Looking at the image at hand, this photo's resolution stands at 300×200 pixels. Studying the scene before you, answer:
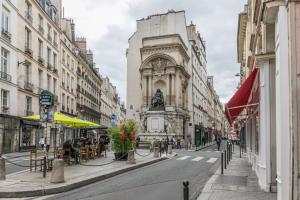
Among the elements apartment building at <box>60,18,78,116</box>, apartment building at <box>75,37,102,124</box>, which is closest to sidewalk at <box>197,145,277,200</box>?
apartment building at <box>60,18,78,116</box>

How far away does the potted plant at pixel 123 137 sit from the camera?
18.7 metres

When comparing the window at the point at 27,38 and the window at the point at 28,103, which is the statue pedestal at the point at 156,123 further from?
the window at the point at 27,38

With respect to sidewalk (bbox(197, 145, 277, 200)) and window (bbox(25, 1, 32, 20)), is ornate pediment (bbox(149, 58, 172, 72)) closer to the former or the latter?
window (bbox(25, 1, 32, 20))

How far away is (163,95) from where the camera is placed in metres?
47.5

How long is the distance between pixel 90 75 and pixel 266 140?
186 ft

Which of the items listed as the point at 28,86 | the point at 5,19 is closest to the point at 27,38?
the point at 28,86

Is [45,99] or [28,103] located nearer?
[45,99]

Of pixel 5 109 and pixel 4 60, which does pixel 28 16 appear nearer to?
pixel 4 60

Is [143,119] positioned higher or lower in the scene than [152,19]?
lower

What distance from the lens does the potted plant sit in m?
18.7

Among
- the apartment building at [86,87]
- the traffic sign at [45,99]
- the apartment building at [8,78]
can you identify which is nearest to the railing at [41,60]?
the apartment building at [8,78]

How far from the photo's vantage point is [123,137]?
736 inches

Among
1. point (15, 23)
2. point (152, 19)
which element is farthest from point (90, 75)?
point (15, 23)

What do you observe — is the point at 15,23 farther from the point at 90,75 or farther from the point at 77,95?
the point at 90,75
